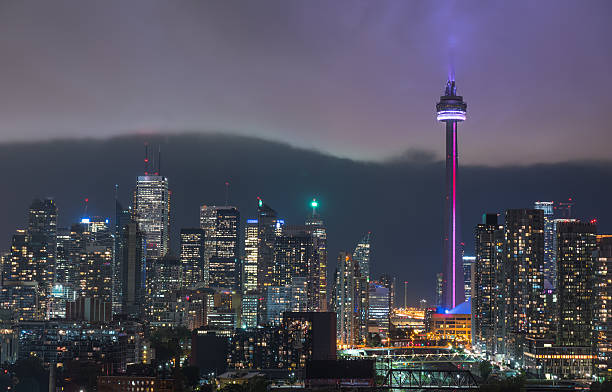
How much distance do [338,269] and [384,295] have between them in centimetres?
2754

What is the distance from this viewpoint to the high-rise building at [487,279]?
99.0m

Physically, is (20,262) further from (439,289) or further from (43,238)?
(439,289)

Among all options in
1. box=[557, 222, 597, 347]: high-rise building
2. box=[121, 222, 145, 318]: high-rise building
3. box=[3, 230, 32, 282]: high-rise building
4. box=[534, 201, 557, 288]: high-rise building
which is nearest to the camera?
box=[557, 222, 597, 347]: high-rise building

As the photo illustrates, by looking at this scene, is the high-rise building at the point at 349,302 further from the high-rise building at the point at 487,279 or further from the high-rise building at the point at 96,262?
the high-rise building at the point at 96,262

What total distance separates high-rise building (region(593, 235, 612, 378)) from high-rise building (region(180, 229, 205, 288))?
62.4m

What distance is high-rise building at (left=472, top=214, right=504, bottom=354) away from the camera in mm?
99000

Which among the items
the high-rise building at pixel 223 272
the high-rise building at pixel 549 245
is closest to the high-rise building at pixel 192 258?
the high-rise building at pixel 223 272

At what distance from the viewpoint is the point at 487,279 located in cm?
10381

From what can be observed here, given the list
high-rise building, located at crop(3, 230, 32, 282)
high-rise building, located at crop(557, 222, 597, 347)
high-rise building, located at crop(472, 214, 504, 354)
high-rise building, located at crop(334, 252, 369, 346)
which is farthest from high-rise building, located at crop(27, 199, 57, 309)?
high-rise building, located at crop(557, 222, 597, 347)

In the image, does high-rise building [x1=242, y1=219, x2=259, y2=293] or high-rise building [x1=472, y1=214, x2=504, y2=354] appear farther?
high-rise building [x1=242, y1=219, x2=259, y2=293]

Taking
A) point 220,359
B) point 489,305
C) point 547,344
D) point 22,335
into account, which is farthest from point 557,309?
point 22,335

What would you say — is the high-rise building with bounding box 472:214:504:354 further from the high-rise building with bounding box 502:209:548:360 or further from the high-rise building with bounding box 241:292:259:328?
the high-rise building with bounding box 241:292:259:328

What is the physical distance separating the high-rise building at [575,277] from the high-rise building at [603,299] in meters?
0.39

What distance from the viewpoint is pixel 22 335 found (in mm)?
88500
